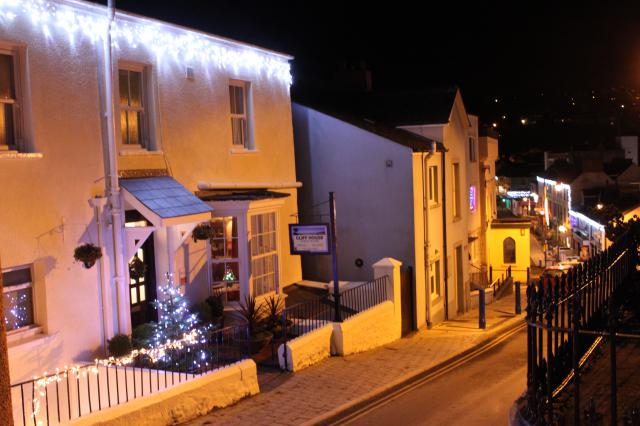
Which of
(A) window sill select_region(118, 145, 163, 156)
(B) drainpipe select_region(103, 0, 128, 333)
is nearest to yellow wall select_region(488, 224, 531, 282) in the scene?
(A) window sill select_region(118, 145, 163, 156)

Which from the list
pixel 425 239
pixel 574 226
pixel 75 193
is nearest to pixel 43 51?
pixel 75 193

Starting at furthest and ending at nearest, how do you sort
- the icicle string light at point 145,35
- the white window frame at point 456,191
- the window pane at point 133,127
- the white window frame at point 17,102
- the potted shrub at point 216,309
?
the white window frame at point 456,191
the potted shrub at point 216,309
the window pane at point 133,127
the icicle string light at point 145,35
the white window frame at point 17,102

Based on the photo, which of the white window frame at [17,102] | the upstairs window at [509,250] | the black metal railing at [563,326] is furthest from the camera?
the upstairs window at [509,250]

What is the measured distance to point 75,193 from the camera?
12.0 meters

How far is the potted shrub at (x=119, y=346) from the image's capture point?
1214cm

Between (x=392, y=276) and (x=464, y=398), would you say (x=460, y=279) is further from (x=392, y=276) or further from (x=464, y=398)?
(x=464, y=398)

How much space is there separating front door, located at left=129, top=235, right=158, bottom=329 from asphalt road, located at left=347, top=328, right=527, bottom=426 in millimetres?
4807

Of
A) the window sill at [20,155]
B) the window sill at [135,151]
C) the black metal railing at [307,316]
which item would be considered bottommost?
the black metal railing at [307,316]

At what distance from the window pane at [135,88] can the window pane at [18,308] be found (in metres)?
4.37

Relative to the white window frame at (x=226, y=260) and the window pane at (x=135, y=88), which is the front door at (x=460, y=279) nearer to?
the white window frame at (x=226, y=260)

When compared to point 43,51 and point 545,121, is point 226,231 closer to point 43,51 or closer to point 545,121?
point 43,51

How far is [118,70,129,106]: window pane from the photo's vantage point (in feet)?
44.5

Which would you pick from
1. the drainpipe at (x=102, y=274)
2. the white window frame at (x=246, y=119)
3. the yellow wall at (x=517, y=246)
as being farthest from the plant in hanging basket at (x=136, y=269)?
the yellow wall at (x=517, y=246)

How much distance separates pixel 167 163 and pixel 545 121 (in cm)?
9867
